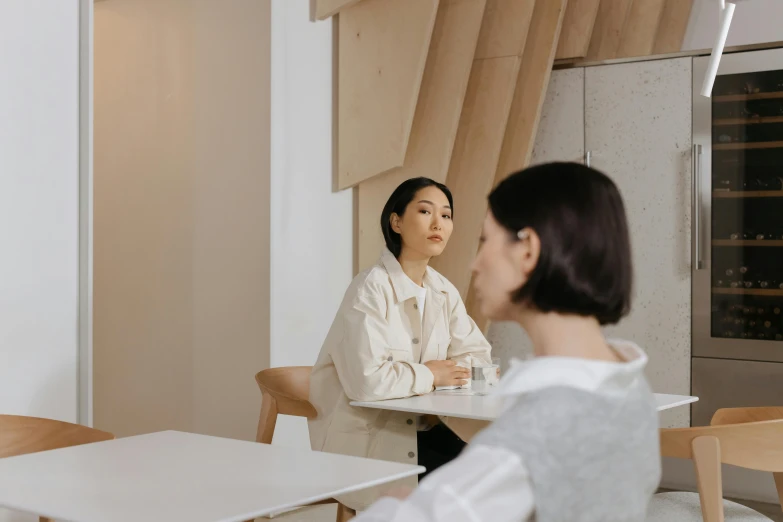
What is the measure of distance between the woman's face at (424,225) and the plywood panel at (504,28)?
184 cm

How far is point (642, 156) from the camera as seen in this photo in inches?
207

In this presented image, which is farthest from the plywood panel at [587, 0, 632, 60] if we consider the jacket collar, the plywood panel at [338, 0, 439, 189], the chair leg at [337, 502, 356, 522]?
the chair leg at [337, 502, 356, 522]

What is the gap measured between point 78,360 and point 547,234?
116 inches

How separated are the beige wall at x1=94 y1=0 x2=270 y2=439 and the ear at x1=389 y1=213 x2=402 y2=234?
1.24 m

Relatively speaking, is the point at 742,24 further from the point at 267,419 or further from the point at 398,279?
the point at 267,419

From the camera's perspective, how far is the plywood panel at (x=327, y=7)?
4.93 m

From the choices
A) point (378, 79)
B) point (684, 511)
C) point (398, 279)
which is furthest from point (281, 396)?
point (378, 79)

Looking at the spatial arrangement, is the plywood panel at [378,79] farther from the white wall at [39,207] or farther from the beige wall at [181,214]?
the white wall at [39,207]

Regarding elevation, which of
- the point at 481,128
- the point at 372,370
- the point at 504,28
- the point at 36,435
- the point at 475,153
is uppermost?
the point at 504,28

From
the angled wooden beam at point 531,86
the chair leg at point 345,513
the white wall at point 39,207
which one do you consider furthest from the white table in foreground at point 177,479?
the angled wooden beam at point 531,86

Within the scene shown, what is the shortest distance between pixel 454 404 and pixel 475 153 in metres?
2.44

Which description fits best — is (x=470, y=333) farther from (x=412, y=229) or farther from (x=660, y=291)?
(x=660, y=291)

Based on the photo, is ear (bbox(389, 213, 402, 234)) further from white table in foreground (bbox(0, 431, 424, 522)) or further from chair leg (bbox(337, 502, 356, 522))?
white table in foreground (bbox(0, 431, 424, 522))

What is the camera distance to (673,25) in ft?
19.8
